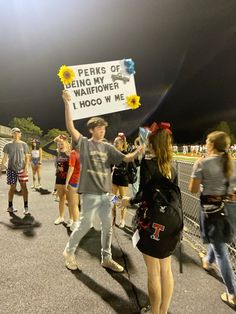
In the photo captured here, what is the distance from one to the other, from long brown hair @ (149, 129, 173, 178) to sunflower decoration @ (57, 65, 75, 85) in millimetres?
1782

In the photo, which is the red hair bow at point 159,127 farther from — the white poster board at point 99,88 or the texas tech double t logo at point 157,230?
the white poster board at point 99,88

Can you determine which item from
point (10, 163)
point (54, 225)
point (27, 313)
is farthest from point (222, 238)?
point (10, 163)

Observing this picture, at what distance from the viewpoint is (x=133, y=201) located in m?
2.57

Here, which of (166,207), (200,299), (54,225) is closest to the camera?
(166,207)

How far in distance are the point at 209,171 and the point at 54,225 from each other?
3.90 meters

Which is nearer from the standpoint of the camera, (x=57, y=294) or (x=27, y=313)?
(x=27, y=313)

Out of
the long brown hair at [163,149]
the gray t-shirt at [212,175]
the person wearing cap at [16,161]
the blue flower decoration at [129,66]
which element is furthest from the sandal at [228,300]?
the person wearing cap at [16,161]

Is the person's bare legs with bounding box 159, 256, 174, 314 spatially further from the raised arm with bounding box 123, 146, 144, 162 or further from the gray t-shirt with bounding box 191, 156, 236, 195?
the raised arm with bounding box 123, 146, 144, 162

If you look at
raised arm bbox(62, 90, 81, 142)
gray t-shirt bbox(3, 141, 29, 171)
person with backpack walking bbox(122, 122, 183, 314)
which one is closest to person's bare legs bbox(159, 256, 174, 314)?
person with backpack walking bbox(122, 122, 183, 314)

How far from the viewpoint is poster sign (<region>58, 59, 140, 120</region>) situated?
3.78 meters

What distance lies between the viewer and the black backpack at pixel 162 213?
7.80 ft

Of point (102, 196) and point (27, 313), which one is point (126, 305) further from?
point (102, 196)

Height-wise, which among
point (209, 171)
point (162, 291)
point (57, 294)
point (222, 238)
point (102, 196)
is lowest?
point (57, 294)

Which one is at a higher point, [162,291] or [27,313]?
[162,291]
